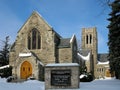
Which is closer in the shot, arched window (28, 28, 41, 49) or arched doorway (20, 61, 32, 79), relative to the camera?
arched doorway (20, 61, 32, 79)

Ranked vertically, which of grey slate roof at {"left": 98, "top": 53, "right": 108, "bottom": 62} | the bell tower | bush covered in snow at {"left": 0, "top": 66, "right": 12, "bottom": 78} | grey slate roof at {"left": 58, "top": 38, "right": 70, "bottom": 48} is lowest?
bush covered in snow at {"left": 0, "top": 66, "right": 12, "bottom": 78}

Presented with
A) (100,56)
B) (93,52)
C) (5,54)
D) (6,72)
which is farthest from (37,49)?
(100,56)

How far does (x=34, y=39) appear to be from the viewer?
47.9 m

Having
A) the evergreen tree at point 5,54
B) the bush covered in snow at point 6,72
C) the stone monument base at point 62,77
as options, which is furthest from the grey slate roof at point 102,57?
the stone monument base at point 62,77

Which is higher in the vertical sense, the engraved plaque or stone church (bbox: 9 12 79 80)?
stone church (bbox: 9 12 79 80)

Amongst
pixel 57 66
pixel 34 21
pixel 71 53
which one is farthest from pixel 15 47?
pixel 57 66

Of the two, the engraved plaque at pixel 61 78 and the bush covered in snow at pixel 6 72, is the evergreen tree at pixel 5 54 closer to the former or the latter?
the bush covered in snow at pixel 6 72

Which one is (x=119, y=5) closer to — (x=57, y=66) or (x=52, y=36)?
(x=57, y=66)

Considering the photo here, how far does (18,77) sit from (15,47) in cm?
613

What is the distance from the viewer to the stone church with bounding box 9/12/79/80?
44875 millimetres

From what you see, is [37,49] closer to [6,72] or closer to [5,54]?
[6,72]

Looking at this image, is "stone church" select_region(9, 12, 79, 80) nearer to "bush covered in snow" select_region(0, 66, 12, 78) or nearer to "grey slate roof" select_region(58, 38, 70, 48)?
"grey slate roof" select_region(58, 38, 70, 48)

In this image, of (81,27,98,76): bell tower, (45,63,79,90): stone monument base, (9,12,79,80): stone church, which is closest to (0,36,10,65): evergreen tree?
(9,12,79,80): stone church

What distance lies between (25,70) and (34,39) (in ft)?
18.9
